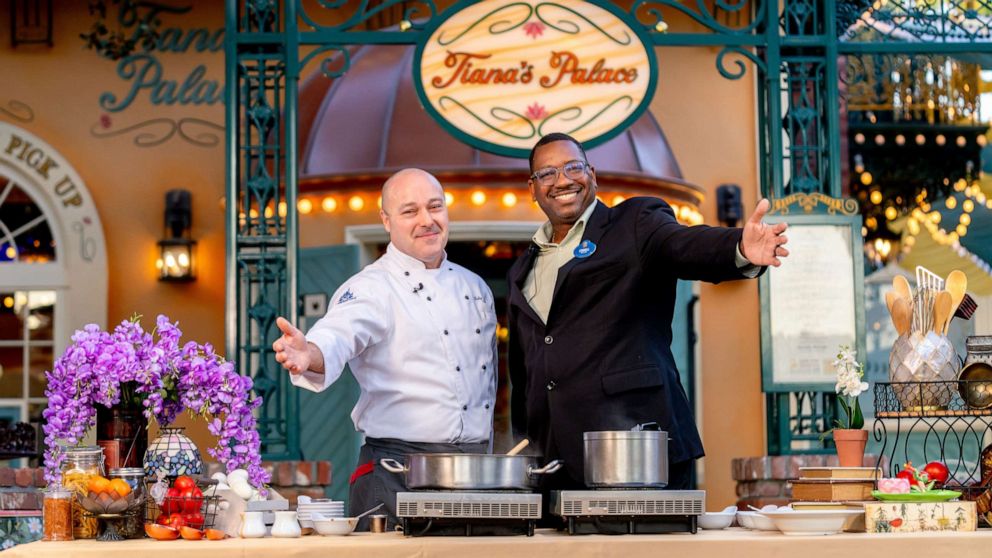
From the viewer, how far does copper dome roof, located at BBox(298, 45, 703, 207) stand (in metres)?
8.53

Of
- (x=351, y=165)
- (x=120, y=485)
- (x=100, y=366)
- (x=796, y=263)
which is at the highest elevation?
(x=351, y=165)

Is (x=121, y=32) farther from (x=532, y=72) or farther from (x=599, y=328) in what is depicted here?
(x=599, y=328)

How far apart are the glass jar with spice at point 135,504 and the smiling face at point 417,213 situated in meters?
1.08

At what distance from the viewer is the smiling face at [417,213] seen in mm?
3943

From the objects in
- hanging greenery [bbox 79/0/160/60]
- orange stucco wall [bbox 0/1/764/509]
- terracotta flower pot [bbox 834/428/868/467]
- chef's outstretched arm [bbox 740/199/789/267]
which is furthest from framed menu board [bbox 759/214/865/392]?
hanging greenery [bbox 79/0/160/60]

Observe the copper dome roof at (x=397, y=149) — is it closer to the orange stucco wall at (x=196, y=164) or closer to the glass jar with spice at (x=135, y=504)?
the orange stucco wall at (x=196, y=164)

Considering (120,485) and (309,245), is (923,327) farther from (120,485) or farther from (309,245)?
(309,245)

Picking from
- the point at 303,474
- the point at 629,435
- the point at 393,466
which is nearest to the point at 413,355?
the point at 393,466

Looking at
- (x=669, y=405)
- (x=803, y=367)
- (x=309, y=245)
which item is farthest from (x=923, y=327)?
(x=309, y=245)

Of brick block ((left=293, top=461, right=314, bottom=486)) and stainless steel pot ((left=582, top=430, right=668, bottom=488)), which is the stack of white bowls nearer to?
stainless steel pot ((left=582, top=430, right=668, bottom=488))

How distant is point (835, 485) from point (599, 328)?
762 millimetres

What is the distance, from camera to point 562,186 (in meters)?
3.90

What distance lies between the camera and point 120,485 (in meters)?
3.17

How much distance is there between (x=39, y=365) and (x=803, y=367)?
491 cm
